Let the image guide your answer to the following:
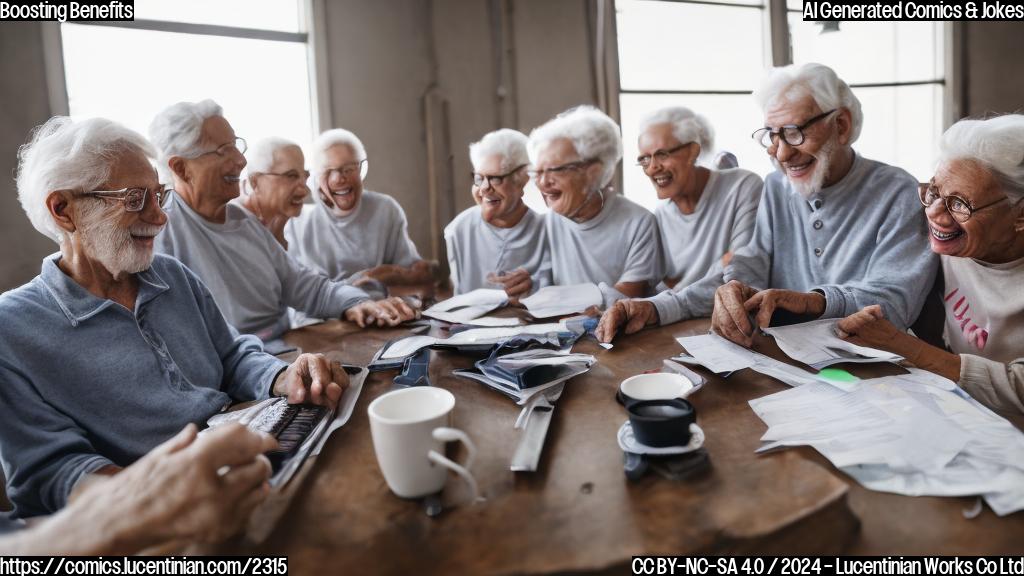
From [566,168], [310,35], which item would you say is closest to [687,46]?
[310,35]

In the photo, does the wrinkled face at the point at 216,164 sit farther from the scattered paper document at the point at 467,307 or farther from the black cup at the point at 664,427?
the black cup at the point at 664,427

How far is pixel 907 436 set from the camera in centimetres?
101

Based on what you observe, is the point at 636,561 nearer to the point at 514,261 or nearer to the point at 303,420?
the point at 303,420

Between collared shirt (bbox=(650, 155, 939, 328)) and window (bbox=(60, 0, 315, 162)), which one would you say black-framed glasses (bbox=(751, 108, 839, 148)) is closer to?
collared shirt (bbox=(650, 155, 939, 328))

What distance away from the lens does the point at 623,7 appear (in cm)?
530

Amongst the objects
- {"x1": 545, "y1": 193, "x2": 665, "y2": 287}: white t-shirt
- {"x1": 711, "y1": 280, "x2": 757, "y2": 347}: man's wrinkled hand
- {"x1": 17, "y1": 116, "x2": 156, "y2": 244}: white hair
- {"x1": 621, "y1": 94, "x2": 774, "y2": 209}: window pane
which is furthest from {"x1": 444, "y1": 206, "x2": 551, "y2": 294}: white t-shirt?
{"x1": 621, "y1": 94, "x2": 774, "y2": 209}: window pane

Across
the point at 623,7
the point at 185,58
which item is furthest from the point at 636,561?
the point at 623,7

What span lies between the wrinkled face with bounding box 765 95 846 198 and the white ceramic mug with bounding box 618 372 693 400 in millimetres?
1149

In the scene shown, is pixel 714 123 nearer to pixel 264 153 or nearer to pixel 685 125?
pixel 685 125

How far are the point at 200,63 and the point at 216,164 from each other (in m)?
2.22

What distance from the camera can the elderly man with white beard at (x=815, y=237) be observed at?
1.78 meters

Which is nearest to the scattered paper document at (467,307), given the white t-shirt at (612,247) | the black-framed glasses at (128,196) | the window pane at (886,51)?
the white t-shirt at (612,247)

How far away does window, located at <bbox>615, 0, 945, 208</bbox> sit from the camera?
5410 mm

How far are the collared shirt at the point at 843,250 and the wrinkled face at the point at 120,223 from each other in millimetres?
1492
